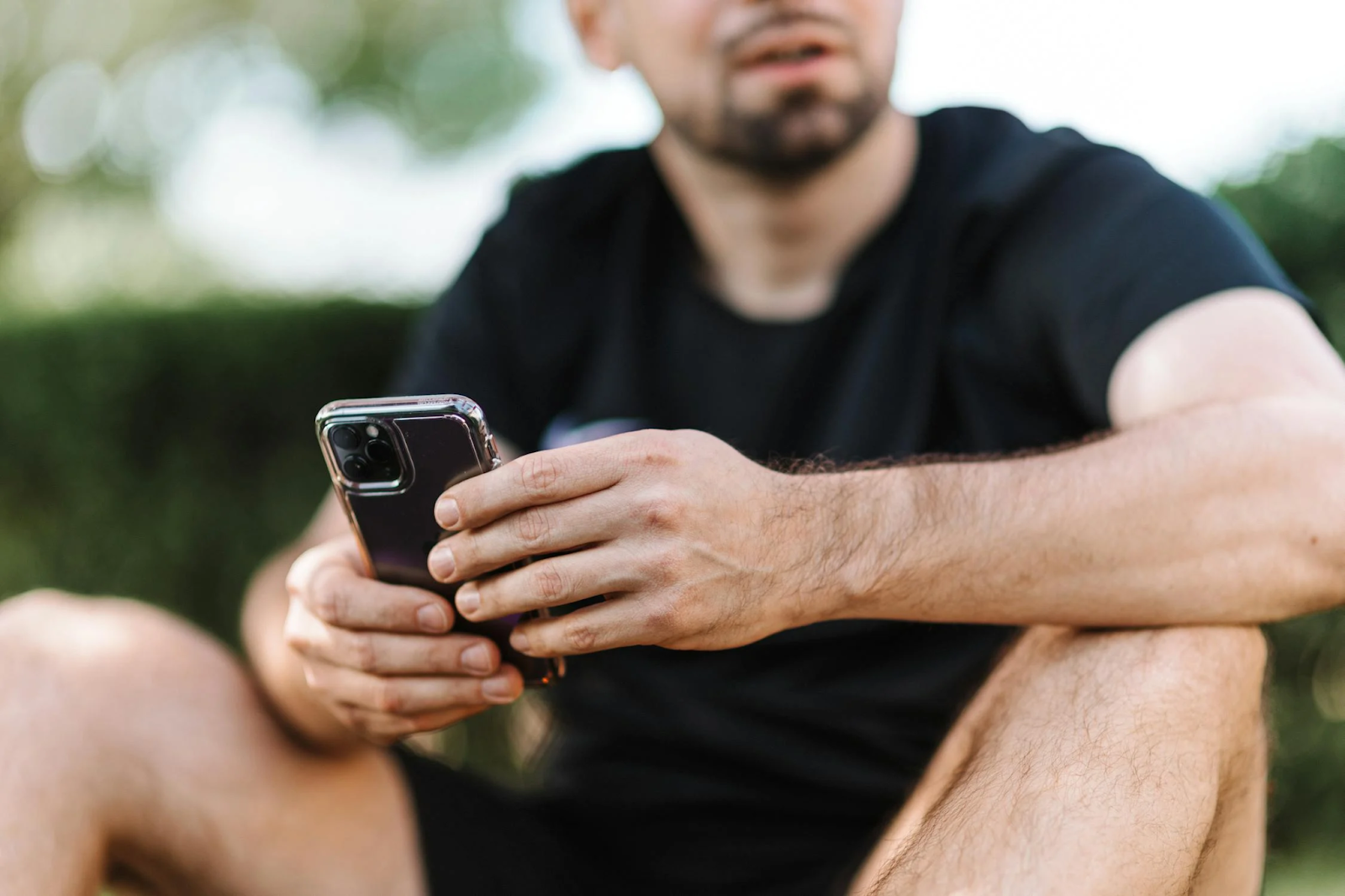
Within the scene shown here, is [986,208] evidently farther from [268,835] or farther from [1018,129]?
[268,835]

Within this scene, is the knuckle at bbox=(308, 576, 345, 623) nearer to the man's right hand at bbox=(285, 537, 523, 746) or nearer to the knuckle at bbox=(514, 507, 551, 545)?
the man's right hand at bbox=(285, 537, 523, 746)

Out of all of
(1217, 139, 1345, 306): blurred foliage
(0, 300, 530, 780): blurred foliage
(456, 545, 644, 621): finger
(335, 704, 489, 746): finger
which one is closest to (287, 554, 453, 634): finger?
(335, 704, 489, 746): finger

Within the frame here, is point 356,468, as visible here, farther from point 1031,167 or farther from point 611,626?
point 1031,167

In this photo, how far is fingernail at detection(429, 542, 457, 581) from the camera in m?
1.15

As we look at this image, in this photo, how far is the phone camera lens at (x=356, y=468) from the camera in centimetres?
127

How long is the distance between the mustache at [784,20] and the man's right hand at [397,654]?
1163mm

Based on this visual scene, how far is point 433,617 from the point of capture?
133 centimetres

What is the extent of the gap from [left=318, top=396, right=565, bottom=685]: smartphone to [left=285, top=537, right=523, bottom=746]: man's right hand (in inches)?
1.1

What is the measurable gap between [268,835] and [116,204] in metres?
17.4

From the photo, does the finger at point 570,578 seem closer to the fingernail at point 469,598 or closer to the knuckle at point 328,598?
the fingernail at point 469,598

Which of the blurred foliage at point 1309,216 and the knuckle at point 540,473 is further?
the blurred foliage at point 1309,216

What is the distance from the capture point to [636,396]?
6.47 feet

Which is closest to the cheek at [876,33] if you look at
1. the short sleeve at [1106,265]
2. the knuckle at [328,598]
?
the short sleeve at [1106,265]

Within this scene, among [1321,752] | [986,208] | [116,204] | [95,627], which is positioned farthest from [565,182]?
[116,204]
